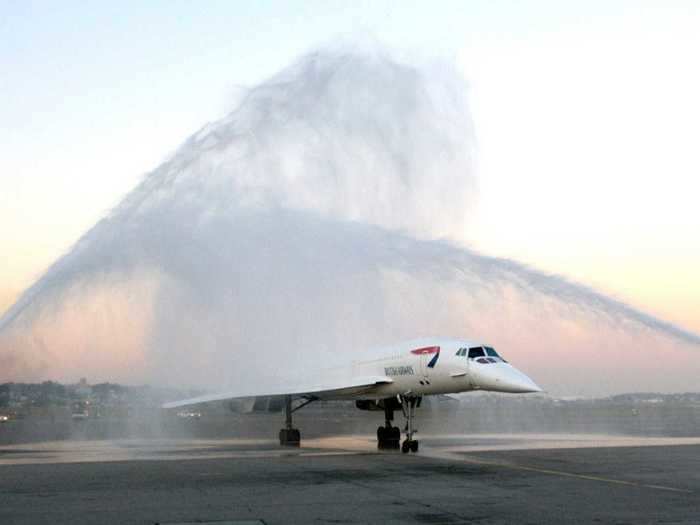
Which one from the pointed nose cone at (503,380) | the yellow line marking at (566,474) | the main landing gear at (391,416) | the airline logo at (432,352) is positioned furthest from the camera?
the main landing gear at (391,416)

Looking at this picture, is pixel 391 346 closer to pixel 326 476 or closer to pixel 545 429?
pixel 326 476

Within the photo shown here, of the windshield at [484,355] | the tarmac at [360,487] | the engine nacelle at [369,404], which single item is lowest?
the tarmac at [360,487]

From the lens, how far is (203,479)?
2075 centimetres

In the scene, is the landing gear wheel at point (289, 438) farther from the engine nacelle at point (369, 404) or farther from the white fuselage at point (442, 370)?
the white fuselage at point (442, 370)

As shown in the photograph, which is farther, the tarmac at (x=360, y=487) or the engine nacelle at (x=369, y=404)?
the engine nacelle at (x=369, y=404)

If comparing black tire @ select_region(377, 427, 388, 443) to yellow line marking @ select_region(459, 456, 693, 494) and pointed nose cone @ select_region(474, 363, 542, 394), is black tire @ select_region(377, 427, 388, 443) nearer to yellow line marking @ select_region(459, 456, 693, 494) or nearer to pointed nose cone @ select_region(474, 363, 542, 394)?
pointed nose cone @ select_region(474, 363, 542, 394)

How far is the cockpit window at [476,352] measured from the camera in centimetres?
3025

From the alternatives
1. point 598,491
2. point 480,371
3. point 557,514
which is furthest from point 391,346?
point 557,514

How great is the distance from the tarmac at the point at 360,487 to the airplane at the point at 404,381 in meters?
2.47

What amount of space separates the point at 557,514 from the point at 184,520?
20.0 feet

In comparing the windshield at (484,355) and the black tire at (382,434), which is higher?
the windshield at (484,355)

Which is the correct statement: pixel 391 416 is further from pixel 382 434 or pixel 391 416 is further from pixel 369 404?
pixel 369 404

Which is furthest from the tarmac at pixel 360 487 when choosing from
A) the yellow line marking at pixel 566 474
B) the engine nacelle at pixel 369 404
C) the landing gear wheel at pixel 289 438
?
the landing gear wheel at pixel 289 438

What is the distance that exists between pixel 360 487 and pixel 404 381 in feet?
47.8
